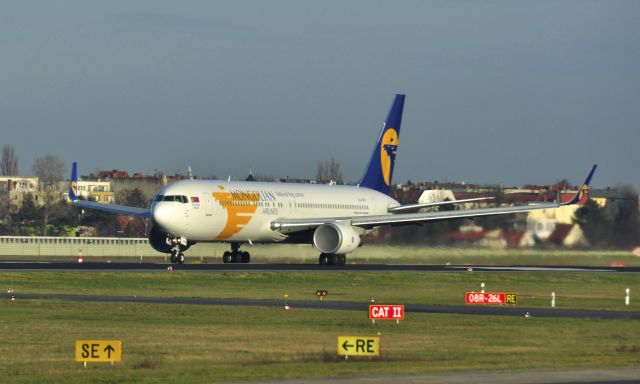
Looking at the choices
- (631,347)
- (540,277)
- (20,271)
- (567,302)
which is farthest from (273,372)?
(540,277)

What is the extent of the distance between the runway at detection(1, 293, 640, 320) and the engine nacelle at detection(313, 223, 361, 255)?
27197mm

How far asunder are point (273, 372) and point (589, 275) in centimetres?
4216

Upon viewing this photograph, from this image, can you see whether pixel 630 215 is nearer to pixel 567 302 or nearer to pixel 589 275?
pixel 589 275

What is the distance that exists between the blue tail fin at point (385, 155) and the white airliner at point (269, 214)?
7.34 ft

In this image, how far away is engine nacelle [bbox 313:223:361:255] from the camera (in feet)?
247

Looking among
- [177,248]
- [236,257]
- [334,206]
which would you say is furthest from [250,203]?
[334,206]

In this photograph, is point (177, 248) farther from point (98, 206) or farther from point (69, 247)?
point (69, 247)

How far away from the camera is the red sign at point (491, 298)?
48.4 meters

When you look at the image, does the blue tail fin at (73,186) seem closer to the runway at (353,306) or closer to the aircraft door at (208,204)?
the aircraft door at (208,204)

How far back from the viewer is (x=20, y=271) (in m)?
58.9

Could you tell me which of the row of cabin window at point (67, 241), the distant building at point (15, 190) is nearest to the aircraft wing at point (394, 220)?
the row of cabin window at point (67, 241)

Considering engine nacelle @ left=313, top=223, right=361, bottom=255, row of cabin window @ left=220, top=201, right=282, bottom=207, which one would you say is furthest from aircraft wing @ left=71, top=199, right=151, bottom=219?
engine nacelle @ left=313, top=223, right=361, bottom=255

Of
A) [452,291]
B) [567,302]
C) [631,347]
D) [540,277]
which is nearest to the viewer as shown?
[631,347]

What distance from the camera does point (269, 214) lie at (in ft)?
251
